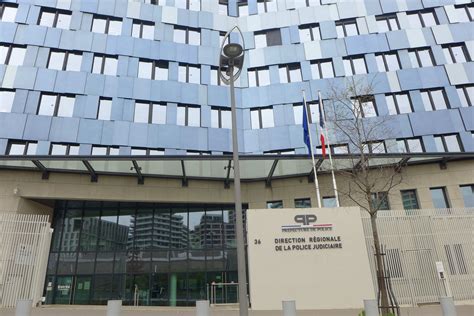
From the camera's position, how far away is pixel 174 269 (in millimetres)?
21188

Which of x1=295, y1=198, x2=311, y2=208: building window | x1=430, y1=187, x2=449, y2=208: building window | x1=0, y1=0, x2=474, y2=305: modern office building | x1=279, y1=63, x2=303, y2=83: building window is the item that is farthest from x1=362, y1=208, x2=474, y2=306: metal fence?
x1=279, y1=63, x2=303, y2=83: building window

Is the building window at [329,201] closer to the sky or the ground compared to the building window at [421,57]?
closer to the ground

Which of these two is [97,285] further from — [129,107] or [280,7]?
[280,7]

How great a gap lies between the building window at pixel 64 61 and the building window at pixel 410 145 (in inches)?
862

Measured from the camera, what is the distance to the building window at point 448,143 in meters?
23.3

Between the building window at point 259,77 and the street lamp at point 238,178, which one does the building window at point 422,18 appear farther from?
the street lamp at point 238,178

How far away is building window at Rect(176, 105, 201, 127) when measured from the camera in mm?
25266

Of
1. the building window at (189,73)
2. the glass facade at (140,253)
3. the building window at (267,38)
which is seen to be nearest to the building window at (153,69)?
the building window at (189,73)

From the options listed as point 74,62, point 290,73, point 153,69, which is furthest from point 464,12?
point 74,62

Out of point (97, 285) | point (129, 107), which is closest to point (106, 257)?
point (97, 285)

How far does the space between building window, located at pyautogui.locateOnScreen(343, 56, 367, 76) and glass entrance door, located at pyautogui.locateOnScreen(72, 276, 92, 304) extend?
21.6 metres

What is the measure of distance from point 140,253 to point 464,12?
28.9 meters

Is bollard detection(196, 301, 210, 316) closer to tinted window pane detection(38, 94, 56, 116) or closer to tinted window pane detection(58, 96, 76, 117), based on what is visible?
tinted window pane detection(58, 96, 76, 117)

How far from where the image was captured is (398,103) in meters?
25.2
